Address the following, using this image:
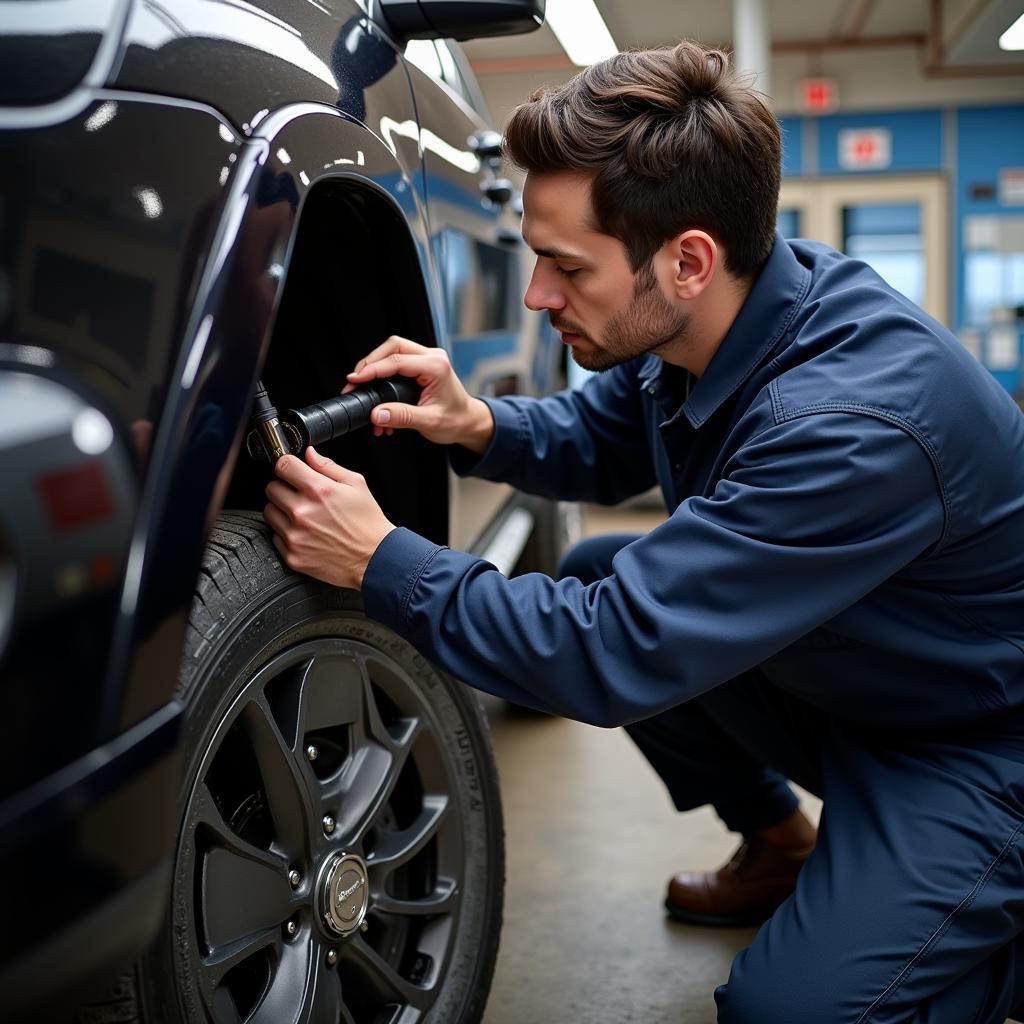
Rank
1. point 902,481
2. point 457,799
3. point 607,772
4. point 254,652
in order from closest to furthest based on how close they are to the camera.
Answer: point 254,652 < point 902,481 < point 457,799 < point 607,772

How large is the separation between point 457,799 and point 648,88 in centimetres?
89

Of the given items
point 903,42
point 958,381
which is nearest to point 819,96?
point 903,42

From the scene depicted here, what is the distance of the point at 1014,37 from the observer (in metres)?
8.37

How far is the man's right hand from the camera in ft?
4.46

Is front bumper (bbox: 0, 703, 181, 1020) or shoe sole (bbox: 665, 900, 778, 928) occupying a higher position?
front bumper (bbox: 0, 703, 181, 1020)

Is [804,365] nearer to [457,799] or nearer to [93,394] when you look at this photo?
[457,799]

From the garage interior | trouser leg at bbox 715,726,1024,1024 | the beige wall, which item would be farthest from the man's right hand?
the beige wall

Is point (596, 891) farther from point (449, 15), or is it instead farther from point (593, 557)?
point (449, 15)

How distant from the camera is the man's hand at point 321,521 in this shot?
115cm

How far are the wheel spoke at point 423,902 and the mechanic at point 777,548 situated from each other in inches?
10.0

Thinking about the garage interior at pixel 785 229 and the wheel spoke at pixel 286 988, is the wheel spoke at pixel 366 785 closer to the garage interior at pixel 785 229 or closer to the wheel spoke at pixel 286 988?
the wheel spoke at pixel 286 988

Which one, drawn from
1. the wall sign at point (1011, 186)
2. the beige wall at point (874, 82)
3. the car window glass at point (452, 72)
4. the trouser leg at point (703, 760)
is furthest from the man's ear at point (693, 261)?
the wall sign at point (1011, 186)

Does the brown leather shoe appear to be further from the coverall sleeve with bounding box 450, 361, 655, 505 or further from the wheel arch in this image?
the wheel arch

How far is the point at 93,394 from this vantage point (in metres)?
0.74
